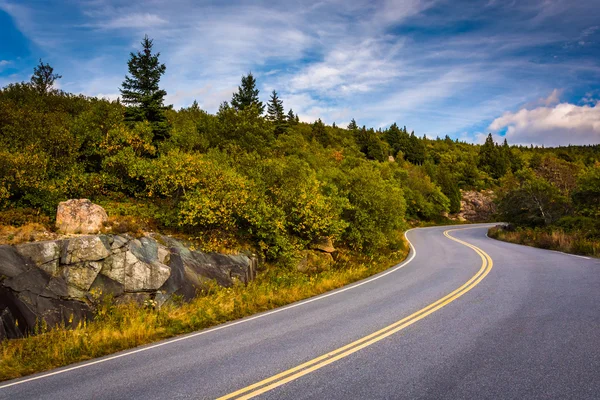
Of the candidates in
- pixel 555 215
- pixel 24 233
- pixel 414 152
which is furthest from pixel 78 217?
pixel 414 152

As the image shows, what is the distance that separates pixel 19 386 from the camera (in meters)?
6.09

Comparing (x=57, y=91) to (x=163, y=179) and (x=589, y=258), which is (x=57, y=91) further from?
(x=589, y=258)

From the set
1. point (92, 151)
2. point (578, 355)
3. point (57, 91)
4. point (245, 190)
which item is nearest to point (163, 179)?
point (245, 190)

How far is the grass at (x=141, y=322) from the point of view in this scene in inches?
295

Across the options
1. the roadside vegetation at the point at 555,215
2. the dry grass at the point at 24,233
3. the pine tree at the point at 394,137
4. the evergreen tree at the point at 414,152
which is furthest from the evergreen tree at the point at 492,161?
the dry grass at the point at 24,233

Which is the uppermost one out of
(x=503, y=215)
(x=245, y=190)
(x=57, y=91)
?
(x=57, y=91)

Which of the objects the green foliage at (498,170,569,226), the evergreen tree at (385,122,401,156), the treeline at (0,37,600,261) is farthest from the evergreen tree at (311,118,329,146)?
the green foliage at (498,170,569,226)

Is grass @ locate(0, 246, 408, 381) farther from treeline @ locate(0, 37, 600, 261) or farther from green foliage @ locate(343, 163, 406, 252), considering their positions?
green foliage @ locate(343, 163, 406, 252)

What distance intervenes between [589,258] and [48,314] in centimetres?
2228

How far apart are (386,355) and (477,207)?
249 feet

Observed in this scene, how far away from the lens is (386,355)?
A: 6047 millimetres

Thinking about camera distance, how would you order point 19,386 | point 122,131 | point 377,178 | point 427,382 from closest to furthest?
point 427,382 < point 19,386 < point 122,131 < point 377,178

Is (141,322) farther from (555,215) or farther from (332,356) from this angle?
(555,215)

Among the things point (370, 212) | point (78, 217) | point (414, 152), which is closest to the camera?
point (78, 217)
